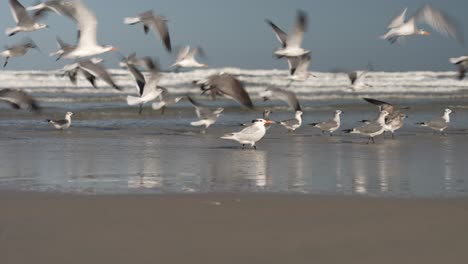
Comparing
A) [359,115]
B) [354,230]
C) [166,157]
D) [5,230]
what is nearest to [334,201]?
[354,230]

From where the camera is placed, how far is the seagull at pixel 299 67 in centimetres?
1709

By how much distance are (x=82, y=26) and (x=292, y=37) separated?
3.85m

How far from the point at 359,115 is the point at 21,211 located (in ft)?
45.6

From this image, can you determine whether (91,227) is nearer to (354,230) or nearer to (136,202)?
(136,202)

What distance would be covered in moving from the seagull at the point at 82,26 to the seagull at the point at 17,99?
3.68ft

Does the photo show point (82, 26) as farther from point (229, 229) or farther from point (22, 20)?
point (229, 229)

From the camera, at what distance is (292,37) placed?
610 inches

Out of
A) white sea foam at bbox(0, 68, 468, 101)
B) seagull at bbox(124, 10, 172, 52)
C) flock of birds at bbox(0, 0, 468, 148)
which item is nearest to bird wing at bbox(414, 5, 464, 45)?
flock of birds at bbox(0, 0, 468, 148)

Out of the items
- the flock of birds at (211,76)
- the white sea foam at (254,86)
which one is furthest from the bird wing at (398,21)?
the white sea foam at (254,86)

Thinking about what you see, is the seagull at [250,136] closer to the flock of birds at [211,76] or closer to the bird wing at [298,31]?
the flock of birds at [211,76]

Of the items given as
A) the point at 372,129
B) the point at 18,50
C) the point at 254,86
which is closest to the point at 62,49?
the point at 18,50

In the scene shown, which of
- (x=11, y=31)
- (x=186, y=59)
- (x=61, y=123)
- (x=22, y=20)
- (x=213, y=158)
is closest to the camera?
(x=213, y=158)

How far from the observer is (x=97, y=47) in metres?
13.7

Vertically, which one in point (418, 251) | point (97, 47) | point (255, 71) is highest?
point (255, 71)
